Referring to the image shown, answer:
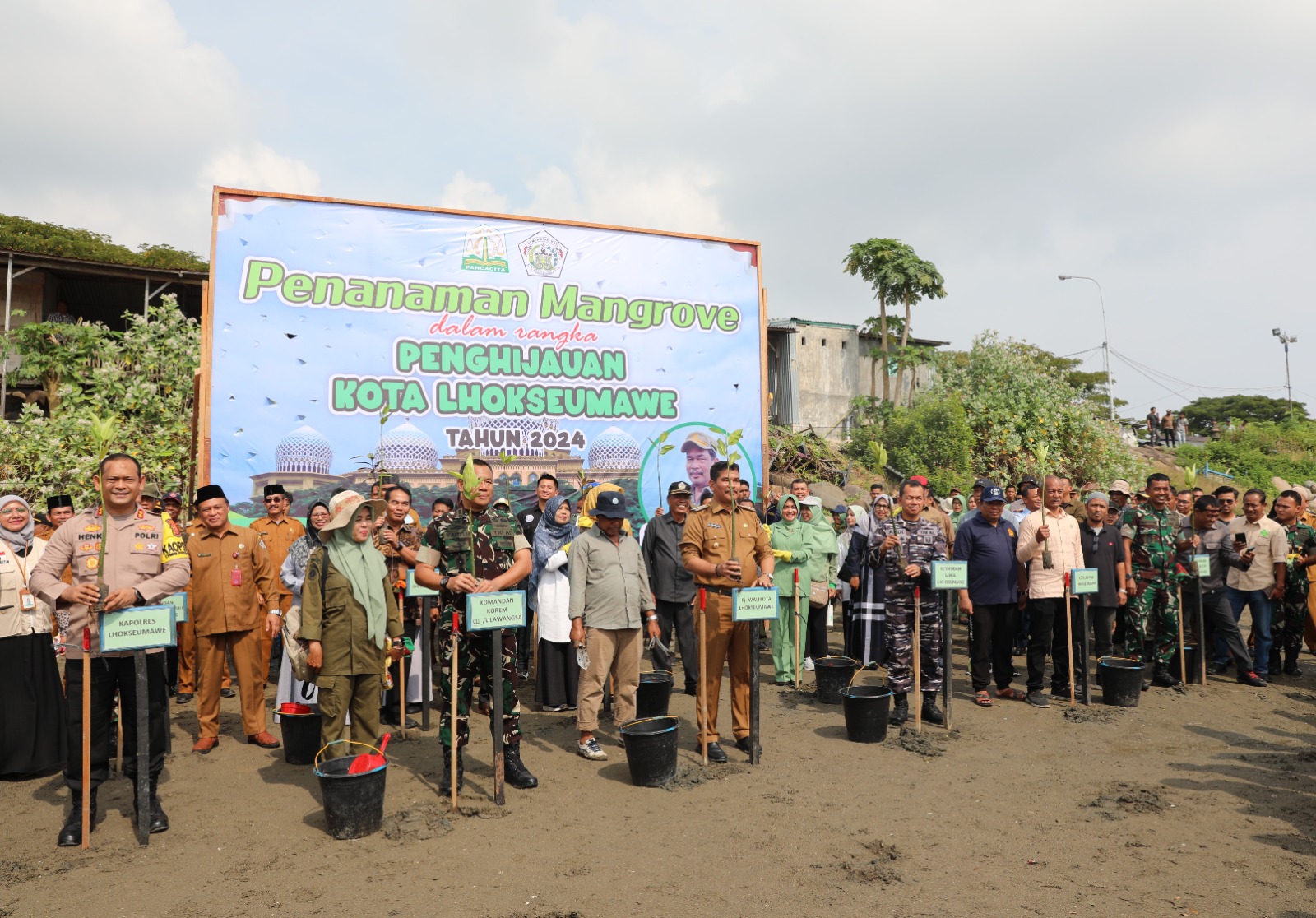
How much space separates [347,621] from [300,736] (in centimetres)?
151

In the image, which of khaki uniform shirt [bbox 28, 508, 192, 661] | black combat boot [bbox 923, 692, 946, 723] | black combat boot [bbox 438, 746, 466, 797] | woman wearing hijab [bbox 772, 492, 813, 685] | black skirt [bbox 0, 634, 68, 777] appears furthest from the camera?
woman wearing hijab [bbox 772, 492, 813, 685]

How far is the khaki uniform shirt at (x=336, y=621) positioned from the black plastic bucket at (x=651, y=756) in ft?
5.64

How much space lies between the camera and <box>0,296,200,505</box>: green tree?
13.7 metres

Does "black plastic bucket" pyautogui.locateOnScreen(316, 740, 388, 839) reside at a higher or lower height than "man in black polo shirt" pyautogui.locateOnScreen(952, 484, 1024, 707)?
lower

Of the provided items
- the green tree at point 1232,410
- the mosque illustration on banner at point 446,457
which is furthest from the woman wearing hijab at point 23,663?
the green tree at point 1232,410

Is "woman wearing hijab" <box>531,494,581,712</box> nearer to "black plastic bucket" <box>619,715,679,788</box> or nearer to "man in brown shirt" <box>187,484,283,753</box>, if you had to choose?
"black plastic bucket" <box>619,715,679,788</box>

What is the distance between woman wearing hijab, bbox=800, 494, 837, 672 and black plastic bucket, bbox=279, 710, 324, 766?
4916mm

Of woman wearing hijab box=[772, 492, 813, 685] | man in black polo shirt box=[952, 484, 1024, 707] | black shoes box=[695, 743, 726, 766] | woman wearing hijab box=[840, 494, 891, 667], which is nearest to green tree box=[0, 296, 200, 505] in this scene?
woman wearing hijab box=[772, 492, 813, 685]

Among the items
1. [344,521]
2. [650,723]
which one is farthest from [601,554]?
[344,521]

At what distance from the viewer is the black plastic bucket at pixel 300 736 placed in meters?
5.95

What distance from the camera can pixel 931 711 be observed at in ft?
23.3

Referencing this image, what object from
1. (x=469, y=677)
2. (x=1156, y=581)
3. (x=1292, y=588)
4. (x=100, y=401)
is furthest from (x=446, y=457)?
(x=1292, y=588)

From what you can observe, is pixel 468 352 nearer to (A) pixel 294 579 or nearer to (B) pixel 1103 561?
(A) pixel 294 579

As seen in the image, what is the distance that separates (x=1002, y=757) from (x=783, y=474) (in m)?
14.7
